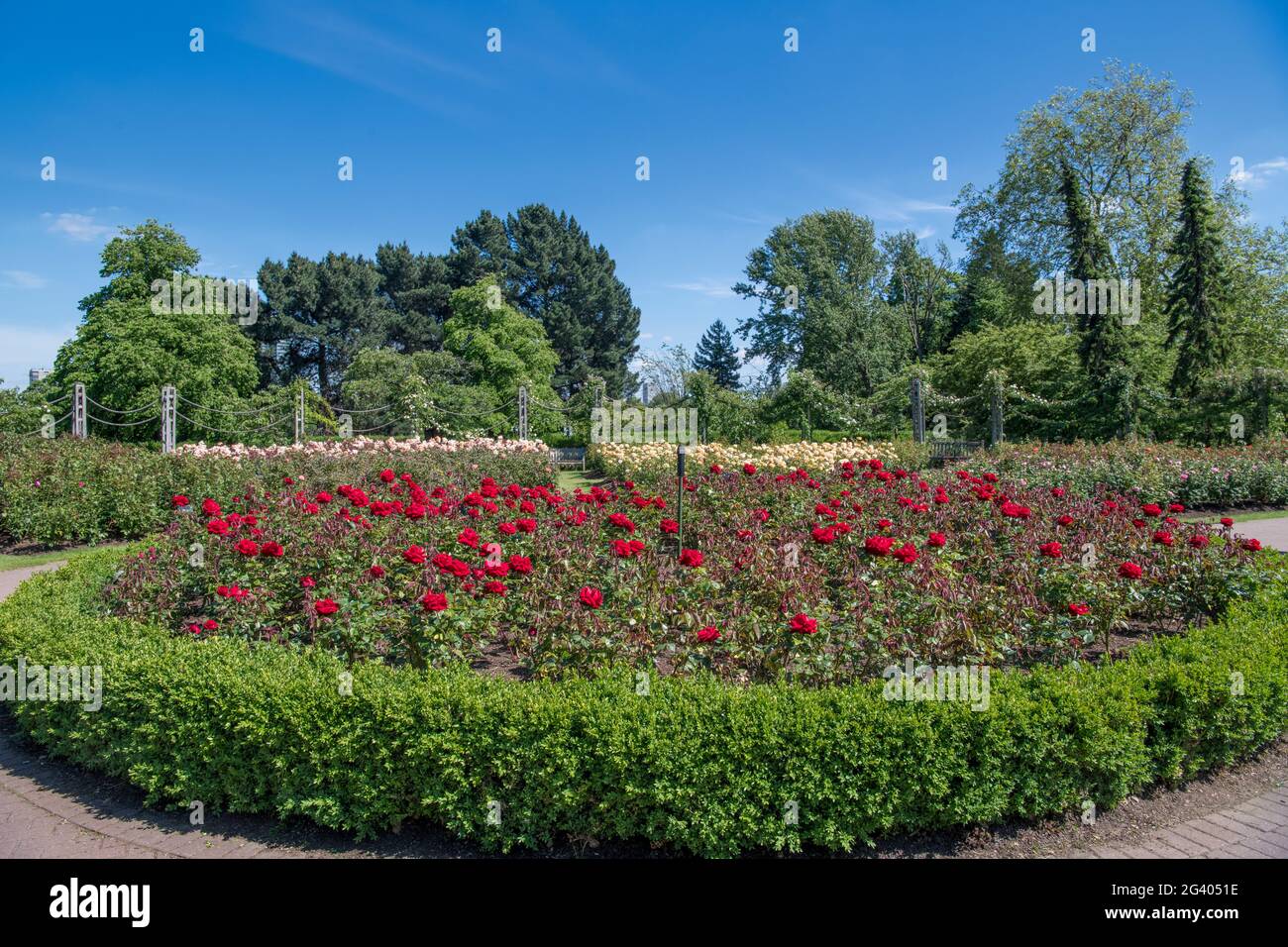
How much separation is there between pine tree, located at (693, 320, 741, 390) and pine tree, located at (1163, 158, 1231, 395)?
23223mm

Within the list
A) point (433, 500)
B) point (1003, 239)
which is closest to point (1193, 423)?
point (1003, 239)

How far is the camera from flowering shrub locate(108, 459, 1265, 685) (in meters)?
4.36

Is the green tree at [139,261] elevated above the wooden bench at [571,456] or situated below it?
above

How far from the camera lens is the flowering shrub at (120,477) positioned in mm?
9992

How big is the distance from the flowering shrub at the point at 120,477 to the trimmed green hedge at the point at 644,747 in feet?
20.9

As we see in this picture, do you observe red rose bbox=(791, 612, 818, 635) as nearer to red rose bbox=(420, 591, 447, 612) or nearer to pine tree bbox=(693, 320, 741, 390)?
red rose bbox=(420, 591, 447, 612)

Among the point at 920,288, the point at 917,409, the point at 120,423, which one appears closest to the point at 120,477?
the point at 120,423

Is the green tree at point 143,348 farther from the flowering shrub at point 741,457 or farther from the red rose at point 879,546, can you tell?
the red rose at point 879,546

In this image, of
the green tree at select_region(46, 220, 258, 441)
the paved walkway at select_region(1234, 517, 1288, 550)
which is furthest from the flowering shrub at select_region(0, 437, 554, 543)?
the green tree at select_region(46, 220, 258, 441)

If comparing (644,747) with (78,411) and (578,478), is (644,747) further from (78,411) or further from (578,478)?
(78,411)

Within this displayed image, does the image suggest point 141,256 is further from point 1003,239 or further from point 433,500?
point 1003,239

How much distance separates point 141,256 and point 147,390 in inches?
212

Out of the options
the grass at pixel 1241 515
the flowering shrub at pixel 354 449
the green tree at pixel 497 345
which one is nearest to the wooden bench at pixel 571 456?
the green tree at pixel 497 345

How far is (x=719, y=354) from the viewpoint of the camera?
44.6 meters
